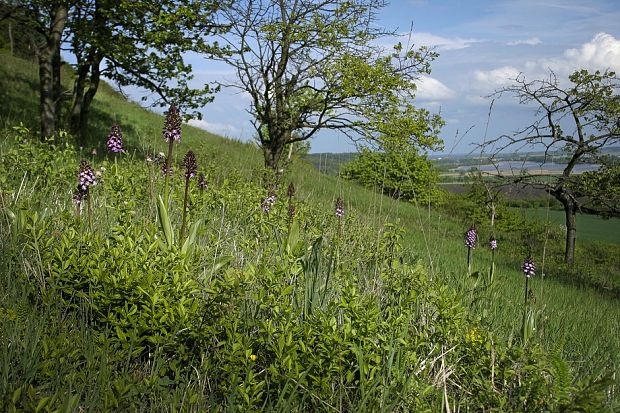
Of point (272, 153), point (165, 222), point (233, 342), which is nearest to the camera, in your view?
point (233, 342)

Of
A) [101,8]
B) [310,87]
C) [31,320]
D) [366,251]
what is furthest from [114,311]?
[310,87]

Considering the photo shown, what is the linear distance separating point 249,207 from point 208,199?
1.96 feet

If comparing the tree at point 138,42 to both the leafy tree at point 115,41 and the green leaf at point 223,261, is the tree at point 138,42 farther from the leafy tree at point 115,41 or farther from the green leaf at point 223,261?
the green leaf at point 223,261

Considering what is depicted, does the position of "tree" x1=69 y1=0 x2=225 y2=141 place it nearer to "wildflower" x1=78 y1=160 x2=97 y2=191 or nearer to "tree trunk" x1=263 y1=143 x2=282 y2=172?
"tree trunk" x1=263 y1=143 x2=282 y2=172

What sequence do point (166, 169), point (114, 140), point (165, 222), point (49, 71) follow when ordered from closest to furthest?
point (165, 222) < point (166, 169) < point (114, 140) < point (49, 71)

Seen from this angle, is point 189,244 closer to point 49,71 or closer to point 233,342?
point 233,342

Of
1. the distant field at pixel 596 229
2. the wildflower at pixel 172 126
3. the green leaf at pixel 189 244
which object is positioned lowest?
the distant field at pixel 596 229

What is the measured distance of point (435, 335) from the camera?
3.20 meters

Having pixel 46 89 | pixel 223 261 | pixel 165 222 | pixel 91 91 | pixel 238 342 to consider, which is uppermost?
pixel 91 91

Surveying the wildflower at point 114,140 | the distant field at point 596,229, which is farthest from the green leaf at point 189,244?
the distant field at point 596,229

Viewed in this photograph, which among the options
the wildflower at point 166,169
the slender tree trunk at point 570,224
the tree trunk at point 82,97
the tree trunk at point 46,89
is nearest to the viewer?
the wildflower at point 166,169

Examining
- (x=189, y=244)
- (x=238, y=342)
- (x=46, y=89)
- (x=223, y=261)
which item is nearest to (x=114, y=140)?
(x=189, y=244)

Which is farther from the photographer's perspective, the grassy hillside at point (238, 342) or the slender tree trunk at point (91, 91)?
the slender tree trunk at point (91, 91)

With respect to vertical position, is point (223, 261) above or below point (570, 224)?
above
